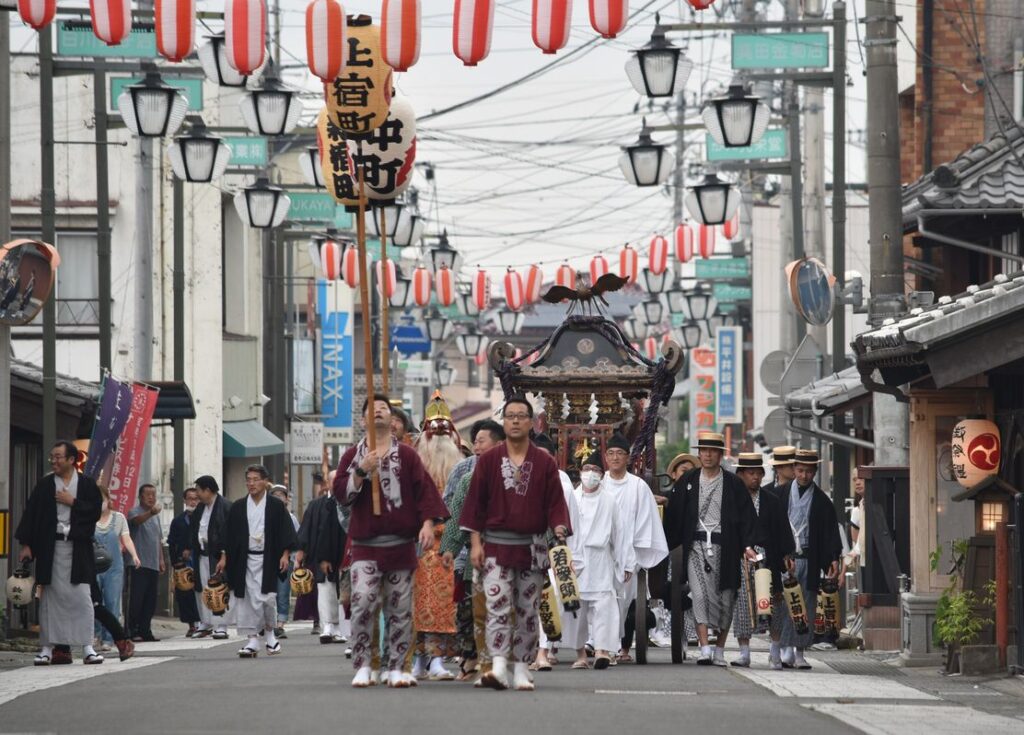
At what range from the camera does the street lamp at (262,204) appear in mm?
27344

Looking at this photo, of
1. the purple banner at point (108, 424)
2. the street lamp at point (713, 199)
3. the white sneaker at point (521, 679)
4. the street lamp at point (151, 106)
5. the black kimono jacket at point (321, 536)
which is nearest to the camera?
the white sneaker at point (521, 679)

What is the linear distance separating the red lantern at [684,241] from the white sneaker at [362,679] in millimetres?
26499

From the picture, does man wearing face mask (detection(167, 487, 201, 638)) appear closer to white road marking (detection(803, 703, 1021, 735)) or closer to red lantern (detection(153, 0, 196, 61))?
red lantern (detection(153, 0, 196, 61))

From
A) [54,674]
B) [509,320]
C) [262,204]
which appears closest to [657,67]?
[262,204]

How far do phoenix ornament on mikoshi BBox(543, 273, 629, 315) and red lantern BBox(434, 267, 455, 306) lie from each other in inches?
570

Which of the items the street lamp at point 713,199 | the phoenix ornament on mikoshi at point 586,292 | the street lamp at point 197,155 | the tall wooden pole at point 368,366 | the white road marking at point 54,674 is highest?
the street lamp at point 197,155

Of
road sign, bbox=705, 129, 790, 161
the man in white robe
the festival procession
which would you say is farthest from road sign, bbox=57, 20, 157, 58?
road sign, bbox=705, 129, 790, 161

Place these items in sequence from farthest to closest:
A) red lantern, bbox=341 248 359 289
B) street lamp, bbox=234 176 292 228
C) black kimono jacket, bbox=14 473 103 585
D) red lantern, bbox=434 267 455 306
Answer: red lantern, bbox=434 267 455 306
red lantern, bbox=341 248 359 289
street lamp, bbox=234 176 292 228
black kimono jacket, bbox=14 473 103 585

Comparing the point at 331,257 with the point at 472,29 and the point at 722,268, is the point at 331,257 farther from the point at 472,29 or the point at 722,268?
the point at 472,29

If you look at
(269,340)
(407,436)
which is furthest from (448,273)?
(407,436)

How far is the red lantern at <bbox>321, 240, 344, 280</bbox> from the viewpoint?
3509 cm

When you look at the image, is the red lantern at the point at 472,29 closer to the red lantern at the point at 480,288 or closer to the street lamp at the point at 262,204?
the street lamp at the point at 262,204

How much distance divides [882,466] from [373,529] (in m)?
7.25

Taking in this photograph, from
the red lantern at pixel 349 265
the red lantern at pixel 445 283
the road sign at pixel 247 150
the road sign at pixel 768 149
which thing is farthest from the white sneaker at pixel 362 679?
the red lantern at pixel 445 283
